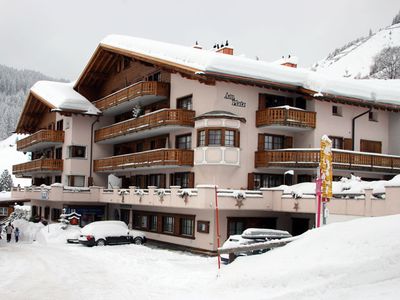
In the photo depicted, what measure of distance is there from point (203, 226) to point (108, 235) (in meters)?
6.84

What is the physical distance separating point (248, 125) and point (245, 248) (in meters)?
17.7

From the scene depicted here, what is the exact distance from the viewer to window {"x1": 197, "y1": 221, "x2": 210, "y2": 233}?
3124 cm

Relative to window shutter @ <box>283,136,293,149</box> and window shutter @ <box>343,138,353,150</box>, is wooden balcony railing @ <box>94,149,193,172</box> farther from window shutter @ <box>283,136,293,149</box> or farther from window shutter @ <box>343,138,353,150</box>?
window shutter @ <box>343,138,353,150</box>

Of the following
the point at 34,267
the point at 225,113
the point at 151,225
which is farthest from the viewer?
the point at 151,225

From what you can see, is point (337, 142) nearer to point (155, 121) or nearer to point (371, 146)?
point (371, 146)

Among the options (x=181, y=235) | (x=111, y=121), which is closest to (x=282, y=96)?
(x=181, y=235)

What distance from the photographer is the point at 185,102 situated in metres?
36.5

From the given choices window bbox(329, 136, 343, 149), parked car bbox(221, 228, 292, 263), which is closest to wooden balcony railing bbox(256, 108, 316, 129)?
window bbox(329, 136, 343, 149)

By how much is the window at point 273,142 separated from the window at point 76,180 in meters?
20.1

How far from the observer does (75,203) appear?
4522cm

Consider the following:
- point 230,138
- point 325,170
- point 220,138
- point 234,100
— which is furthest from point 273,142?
point 325,170

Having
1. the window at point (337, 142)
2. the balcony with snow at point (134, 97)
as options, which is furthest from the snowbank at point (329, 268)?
the balcony with snow at point (134, 97)

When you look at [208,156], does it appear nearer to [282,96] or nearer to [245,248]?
[282,96]

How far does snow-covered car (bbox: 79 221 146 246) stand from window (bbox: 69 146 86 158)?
45.4 ft
